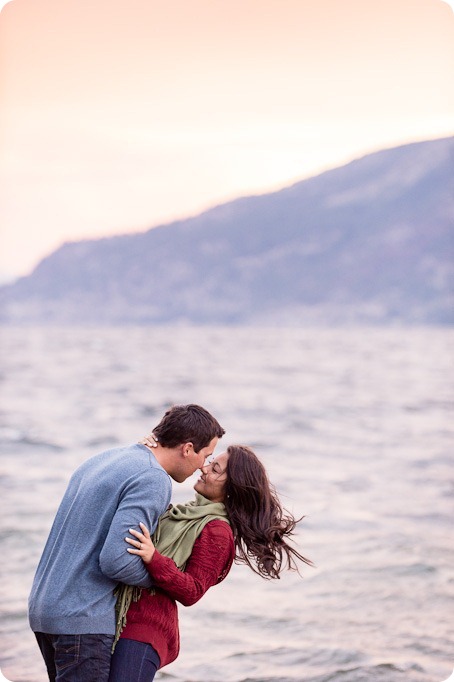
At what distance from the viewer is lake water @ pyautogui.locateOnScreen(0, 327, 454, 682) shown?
3.88 meters

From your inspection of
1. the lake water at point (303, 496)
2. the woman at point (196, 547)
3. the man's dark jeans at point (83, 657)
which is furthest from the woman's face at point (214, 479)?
Answer: the lake water at point (303, 496)

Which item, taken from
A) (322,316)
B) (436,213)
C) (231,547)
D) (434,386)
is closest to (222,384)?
(434,386)

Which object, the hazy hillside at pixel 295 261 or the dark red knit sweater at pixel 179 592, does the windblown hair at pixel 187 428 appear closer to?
the dark red knit sweater at pixel 179 592

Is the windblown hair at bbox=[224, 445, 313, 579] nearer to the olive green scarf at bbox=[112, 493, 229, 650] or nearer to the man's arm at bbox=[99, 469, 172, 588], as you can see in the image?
the olive green scarf at bbox=[112, 493, 229, 650]

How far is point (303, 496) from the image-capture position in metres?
9.48

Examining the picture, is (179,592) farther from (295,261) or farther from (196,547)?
(295,261)

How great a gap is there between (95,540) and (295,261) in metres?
73.1

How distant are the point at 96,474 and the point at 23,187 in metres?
34.8

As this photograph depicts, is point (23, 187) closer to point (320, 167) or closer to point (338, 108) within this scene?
point (338, 108)

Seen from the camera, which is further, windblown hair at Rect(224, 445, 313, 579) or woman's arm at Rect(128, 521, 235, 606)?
windblown hair at Rect(224, 445, 313, 579)

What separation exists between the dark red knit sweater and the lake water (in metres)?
1.76

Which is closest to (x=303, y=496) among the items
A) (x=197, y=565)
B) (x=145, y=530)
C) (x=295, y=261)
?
(x=197, y=565)

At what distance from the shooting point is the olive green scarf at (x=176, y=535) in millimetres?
1734

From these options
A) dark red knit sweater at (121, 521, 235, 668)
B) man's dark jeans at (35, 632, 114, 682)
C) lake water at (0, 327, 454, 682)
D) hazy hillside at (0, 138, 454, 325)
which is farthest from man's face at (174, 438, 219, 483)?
hazy hillside at (0, 138, 454, 325)
